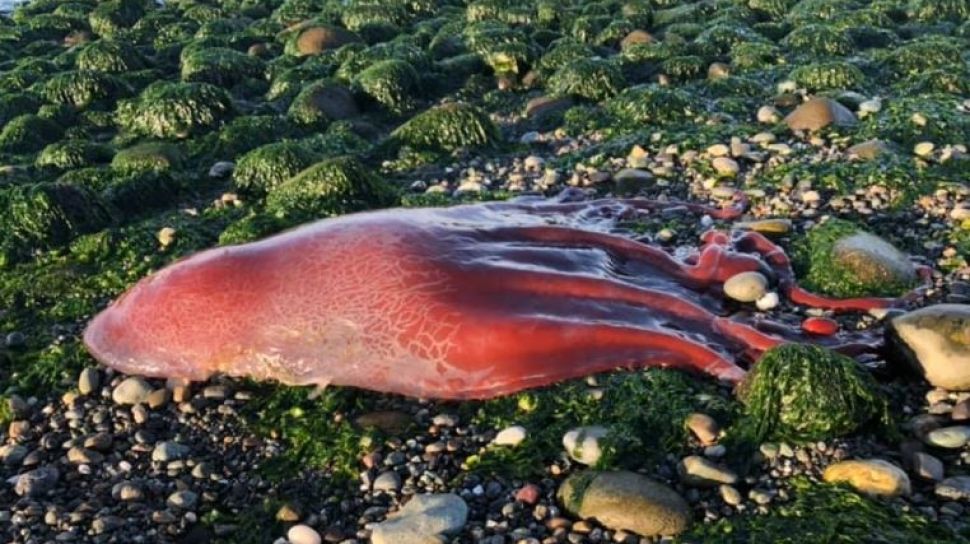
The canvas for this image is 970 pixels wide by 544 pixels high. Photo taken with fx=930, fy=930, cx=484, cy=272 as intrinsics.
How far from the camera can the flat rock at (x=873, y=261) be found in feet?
18.9

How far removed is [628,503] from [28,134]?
29.5 ft

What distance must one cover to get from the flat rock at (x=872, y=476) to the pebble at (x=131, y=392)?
140 inches

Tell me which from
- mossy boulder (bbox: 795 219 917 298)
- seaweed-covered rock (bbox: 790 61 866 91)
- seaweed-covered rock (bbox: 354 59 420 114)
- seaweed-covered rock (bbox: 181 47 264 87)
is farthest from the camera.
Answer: seaweed-covered rock (bbox: 181 47 264 87)

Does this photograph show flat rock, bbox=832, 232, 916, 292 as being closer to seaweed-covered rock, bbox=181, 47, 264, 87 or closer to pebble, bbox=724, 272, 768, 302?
pebble, bbox=724, 272, 768, 302

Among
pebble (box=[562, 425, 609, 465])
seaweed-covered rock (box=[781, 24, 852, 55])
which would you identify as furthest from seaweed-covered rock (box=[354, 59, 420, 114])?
pebble (box=[562, 425, 609, 465])

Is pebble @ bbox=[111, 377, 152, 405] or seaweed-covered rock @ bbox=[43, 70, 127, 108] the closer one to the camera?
pebble @ bbox=[111, 377, 152, 405]

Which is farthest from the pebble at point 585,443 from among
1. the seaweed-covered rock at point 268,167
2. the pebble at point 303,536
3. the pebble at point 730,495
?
the seaweed-covered rock at point 268,167

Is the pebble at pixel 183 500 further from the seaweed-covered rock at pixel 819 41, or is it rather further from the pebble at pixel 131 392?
the seaweed-covered rock at pixel 819 41

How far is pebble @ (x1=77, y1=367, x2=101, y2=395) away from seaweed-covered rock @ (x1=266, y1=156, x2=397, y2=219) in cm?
247

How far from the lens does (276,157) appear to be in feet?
28.2

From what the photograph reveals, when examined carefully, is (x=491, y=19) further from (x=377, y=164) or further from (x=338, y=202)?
(x=338, y=202)

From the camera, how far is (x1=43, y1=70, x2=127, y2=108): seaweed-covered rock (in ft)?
38.3

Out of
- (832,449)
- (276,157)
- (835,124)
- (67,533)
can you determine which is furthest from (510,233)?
(835,124)

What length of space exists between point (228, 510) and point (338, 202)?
3.80 metres
